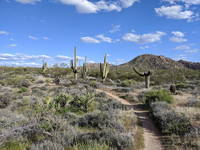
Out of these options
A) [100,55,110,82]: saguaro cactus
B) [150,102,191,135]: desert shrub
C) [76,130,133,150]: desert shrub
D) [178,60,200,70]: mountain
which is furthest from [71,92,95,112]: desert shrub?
[178,60,200,70]: mountain

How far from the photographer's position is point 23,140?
19.7ft

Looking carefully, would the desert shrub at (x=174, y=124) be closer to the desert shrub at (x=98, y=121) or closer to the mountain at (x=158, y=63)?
the desert shrub at (x=98, y=121)

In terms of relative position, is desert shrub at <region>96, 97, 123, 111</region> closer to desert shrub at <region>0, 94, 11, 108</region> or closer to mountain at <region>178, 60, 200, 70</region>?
desert shrub at <region>0, 94, 11, 108</region>

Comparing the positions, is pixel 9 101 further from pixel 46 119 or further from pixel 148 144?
pixel 148 144

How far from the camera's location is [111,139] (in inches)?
233

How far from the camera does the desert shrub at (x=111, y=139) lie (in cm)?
571

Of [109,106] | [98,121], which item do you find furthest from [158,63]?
[98,121]

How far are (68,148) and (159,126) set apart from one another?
4665 millimetres

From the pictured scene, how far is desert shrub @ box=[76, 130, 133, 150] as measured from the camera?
5712mm

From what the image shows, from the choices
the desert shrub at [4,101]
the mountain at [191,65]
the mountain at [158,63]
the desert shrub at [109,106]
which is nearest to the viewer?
the desert shrub at [109,106]

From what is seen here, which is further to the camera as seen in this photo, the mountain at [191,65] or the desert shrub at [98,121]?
the mountain at [191,65]

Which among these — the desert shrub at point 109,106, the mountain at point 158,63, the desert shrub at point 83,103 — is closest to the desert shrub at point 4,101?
the desert shrub at point 83,103

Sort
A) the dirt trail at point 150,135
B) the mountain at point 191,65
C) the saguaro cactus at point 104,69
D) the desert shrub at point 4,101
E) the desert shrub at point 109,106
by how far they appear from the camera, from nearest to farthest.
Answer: the dirt trail at point 150,135, the desert shrub at point 109,106, the desert shrub at point 4,101, the saguaro cactus at point 104,69, the mountain at point 191,65

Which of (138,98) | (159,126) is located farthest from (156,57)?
(159,126)
